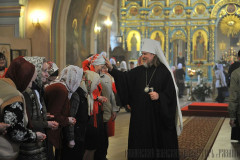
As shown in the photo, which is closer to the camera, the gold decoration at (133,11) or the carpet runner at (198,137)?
the carpet runner at (198,137)

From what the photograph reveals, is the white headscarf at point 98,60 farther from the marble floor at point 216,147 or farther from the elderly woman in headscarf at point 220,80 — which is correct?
the elderly woman in headscarf at point 220,80

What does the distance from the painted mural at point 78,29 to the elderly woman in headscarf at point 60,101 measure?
273 inches

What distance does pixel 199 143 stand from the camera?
7.42 metres

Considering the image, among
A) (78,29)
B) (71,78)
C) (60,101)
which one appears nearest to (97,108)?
(71,78)

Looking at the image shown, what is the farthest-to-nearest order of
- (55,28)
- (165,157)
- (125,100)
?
(55,28) → (125,100) → (165,157)

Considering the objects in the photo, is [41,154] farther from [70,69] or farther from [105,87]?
[105,87]

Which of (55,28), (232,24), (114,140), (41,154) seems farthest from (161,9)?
(41,154)

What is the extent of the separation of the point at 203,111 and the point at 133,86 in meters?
7.74

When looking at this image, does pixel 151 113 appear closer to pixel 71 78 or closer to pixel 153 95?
pixel 153 95

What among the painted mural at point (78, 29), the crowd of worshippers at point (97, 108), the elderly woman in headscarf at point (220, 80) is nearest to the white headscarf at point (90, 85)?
the crowd of worshippers at point (97, 108)

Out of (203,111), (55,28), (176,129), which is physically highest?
(55,28)

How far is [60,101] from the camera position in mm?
3891

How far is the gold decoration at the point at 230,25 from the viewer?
2456 cm

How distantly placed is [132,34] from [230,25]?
262 inches
